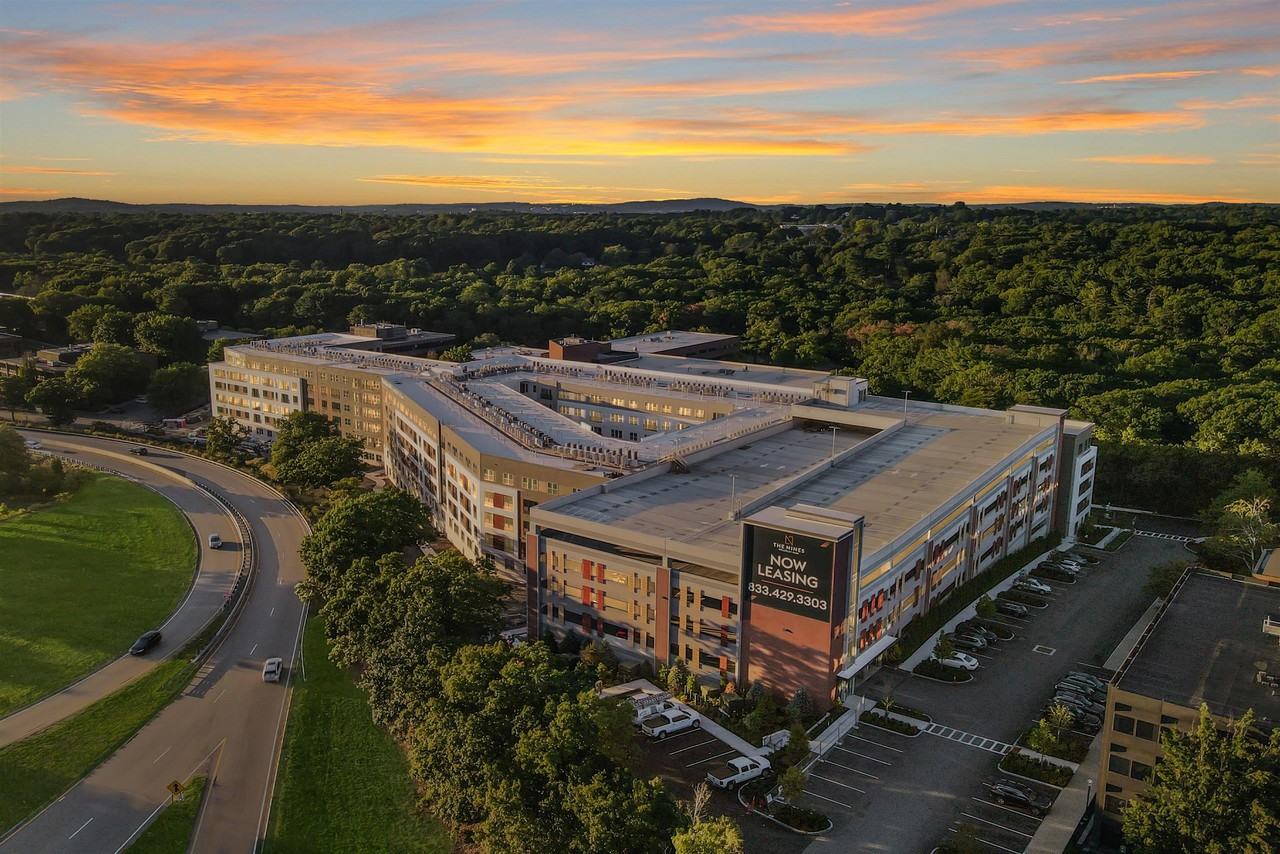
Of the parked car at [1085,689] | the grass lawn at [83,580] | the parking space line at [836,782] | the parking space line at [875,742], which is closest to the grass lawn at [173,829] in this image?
the grass lawn at [83,580]

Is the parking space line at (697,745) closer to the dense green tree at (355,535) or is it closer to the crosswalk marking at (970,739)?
the crosswalk marking at (970,739)

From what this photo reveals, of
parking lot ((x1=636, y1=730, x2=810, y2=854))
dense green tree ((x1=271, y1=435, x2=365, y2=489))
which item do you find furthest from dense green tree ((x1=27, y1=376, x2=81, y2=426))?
parking lot ((x1=636, y1=730, x2=810, y2=854))

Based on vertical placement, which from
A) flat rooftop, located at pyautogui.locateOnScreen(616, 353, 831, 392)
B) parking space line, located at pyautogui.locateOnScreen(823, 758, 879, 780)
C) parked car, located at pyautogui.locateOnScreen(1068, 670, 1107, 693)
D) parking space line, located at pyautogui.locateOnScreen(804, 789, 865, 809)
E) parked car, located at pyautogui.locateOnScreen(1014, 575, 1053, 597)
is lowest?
parking space line, located at pyautogui.locateOnScreen(804, 789, 865, 809)

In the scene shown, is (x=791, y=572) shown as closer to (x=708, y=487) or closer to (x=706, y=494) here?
(x=706, y=494)

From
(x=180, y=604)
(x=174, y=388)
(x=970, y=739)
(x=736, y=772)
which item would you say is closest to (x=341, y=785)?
(x=736, y=772)

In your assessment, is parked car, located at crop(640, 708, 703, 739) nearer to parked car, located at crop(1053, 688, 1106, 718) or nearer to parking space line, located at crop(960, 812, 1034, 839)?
parking space line, located at crop(960, 812, 1034, 839)

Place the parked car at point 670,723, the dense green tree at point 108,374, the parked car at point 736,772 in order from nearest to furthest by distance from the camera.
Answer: the parked car at point 736,772 → the parked car at point 670,723 → the dense green tree at point 108,374
